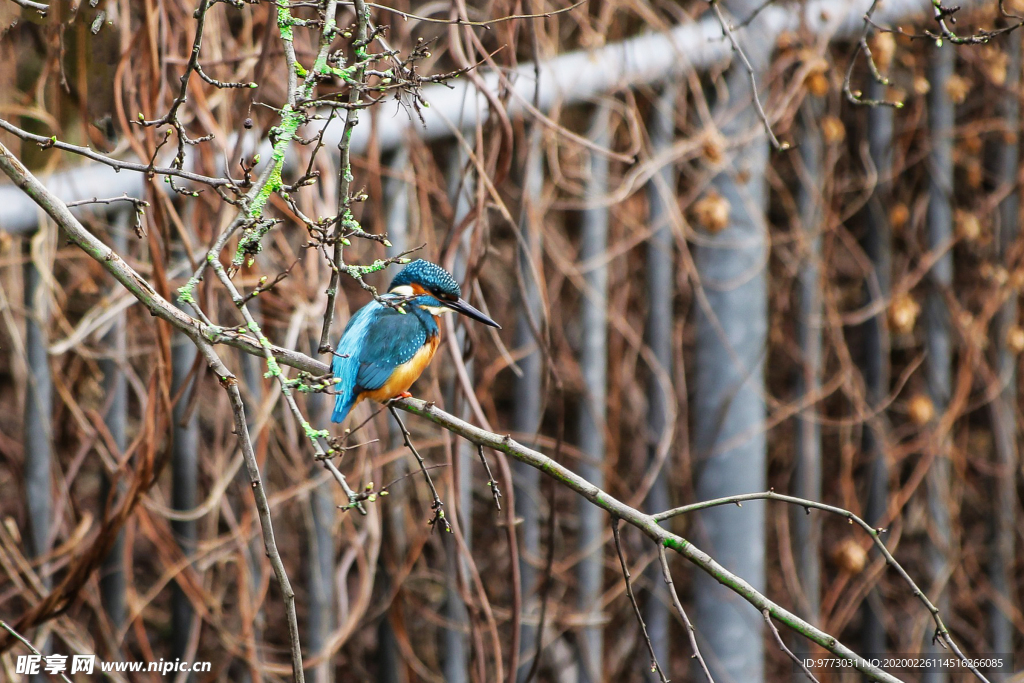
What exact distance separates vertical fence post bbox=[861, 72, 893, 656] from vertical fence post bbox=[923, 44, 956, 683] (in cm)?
14

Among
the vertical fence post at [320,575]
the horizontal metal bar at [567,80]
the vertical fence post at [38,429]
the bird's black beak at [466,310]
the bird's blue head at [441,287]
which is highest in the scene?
the horizontal metal bar at [567,80]

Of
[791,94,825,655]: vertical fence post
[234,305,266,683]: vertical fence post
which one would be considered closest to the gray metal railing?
[234,305,266,683]: vertical fence post

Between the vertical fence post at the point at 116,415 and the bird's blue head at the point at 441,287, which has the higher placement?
the bird's blue head at the point at 441,287

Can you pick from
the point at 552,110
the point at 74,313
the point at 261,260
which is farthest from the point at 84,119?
the point at 74,313

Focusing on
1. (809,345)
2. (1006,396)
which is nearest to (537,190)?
(809,345)

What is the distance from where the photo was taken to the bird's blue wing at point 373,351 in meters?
1.33

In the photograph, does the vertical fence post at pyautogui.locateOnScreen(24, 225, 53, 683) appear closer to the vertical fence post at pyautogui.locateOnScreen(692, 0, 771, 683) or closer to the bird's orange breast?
the bird's orange breast

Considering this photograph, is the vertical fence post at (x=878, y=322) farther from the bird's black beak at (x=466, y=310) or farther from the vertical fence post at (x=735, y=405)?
the bird's black beak at (x=466, y=310)

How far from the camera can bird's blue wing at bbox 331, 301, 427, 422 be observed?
1331mm

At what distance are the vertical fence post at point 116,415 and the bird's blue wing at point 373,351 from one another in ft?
1.95

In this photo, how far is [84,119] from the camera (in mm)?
1562

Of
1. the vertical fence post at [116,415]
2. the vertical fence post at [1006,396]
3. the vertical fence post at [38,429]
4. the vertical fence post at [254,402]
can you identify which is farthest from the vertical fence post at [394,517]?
the vertical fence post at [1006,396]

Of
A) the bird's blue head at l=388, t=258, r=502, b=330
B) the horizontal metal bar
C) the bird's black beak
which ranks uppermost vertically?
the horizontal metal bar

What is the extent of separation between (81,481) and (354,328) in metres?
2.45
